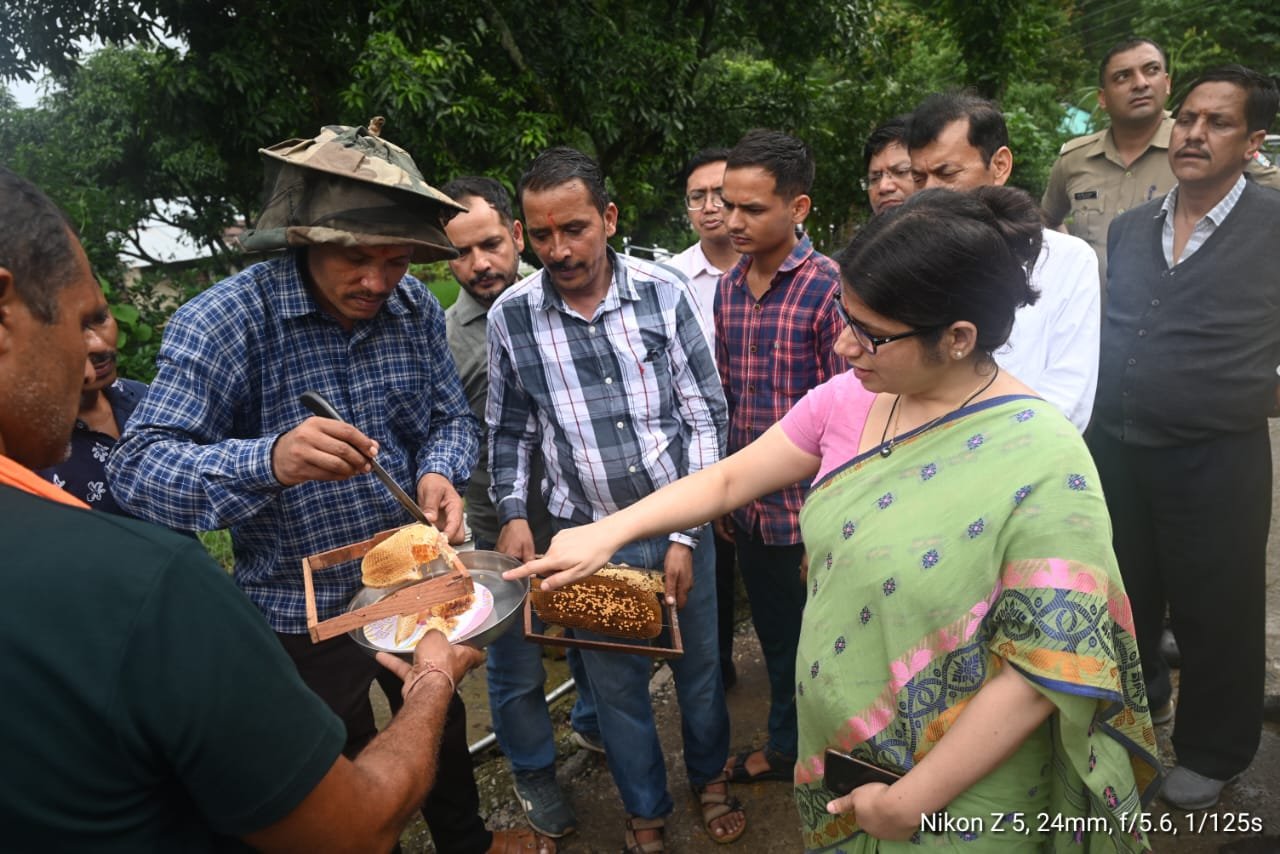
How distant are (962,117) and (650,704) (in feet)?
8.36

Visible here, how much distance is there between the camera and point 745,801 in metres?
3.44

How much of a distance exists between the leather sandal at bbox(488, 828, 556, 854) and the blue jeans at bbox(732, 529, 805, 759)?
1029 millimetres

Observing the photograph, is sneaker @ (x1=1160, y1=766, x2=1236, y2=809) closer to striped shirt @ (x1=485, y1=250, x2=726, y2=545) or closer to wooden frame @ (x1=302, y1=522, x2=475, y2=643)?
striped shirt @ (x1=485, y1=250, x2=726, y2=545)

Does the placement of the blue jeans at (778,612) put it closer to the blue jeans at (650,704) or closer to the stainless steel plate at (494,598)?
the blue jeans at (650,704)

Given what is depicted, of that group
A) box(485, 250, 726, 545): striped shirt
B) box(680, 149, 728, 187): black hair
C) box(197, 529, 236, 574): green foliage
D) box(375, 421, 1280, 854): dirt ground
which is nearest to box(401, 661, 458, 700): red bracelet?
box(485, 250, 726, 545): striped shirt

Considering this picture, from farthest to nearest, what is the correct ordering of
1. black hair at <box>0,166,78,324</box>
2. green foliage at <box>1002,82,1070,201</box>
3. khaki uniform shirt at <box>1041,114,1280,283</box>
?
green foliage at <box>1002,82,1070,201</box>
khaki uniform shirt at <box>1041,114,1280,283</box>
black hair at <box>0,166,78,324</box>

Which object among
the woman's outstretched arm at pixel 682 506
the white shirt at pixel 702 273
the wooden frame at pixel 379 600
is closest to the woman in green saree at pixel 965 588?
the woman's outstretched arm at pixel 682 506

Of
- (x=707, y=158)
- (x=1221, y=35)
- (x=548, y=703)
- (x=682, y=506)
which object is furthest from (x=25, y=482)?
(x=1221, y=35)

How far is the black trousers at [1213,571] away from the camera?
300cm

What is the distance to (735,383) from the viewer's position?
347 centimetres

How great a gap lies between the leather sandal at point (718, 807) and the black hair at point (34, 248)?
9.50 feet

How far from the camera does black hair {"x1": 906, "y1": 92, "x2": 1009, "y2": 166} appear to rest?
308 centimetres

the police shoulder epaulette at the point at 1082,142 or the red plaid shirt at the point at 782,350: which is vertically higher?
the police shoulder epaulette at the point at 1082,142

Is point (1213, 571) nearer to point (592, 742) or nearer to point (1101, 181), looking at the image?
point (1101, 181)
